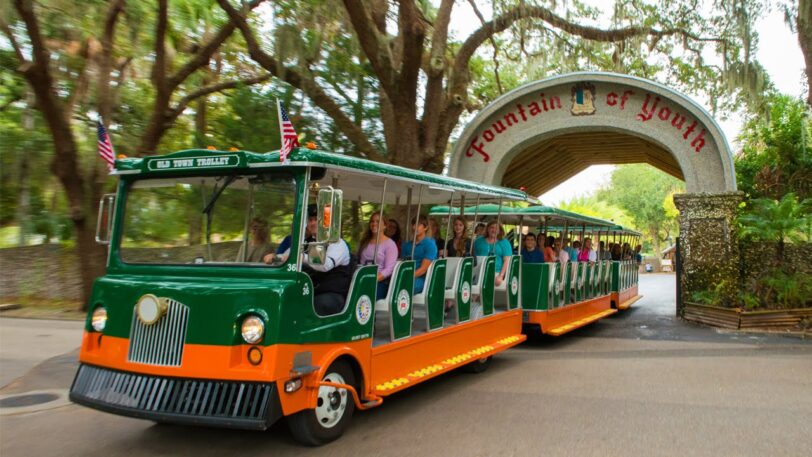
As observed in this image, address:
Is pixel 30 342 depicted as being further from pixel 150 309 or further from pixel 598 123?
pixel 598 123

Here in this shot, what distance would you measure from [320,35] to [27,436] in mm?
9319

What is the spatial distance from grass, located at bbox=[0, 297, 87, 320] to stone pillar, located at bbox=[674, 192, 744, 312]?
12938mm

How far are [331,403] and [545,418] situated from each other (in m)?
2.11

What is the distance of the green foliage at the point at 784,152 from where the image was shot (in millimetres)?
16078

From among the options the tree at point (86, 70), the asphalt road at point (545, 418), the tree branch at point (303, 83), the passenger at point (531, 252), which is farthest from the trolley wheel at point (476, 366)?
the tree at point (86, 70)

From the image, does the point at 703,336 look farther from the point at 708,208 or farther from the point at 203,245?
the point at 203,245

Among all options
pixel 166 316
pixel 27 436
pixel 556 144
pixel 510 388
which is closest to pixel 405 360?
pixel 510 388

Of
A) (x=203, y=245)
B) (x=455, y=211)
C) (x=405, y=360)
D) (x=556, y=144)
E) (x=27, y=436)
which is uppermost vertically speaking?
(x=556, y=144)

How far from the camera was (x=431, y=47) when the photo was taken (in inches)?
505

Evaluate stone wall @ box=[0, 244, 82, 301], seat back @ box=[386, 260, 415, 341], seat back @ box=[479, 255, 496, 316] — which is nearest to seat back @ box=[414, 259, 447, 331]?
seat back @ box=[386, 260, 415, 341]

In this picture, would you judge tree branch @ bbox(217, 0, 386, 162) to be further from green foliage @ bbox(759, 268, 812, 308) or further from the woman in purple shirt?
green foliage @ bbox(759, 268, 812, 308)

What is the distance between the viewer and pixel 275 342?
15.3 feet

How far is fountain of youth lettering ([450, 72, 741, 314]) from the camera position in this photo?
13500 mm

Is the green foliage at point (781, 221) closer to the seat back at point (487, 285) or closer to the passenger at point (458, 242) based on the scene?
the seat back at point (487, 285)
